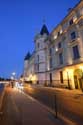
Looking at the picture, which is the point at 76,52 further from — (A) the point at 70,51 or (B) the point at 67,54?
(B) the point at 67,54

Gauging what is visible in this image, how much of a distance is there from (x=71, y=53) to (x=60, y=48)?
4780 millimetres

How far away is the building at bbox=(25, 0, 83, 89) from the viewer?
25438 millimetres

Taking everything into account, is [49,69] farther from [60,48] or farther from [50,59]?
[60,48]

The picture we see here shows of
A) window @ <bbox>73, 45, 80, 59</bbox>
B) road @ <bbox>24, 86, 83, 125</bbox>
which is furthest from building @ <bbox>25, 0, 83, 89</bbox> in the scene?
road @ <bbox>24, 86, 83, 125</bbox>

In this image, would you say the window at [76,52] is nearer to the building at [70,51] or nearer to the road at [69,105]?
the building at [70,51]

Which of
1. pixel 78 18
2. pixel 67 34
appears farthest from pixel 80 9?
pixel 67 34

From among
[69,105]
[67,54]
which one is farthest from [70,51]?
[69,105]

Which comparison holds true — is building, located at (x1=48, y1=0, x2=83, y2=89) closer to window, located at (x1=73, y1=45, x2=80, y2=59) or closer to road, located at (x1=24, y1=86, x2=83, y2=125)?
window, located at (x1=73, y1=45, x2=80, y2=59)

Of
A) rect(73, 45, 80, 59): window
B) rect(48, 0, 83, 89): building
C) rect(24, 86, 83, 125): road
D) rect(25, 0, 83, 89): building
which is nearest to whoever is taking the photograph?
rect(24, 86, 83, 125): road

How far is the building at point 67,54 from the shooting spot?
83.5 ft

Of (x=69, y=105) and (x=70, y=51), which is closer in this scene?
(x=69, y=105)

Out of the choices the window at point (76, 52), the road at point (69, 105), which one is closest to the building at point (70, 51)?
the window at point (76, 52)

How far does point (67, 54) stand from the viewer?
2895 centimetres

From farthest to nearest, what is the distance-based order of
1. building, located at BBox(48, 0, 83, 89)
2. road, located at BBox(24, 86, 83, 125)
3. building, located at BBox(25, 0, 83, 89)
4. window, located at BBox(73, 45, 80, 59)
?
window, located at BBox(73, 45, 80, 59), building, located at BBox(25, 0, 83, 89), building, located at BBox(48, 0, 83, 89), road, located at BBox(24, 86, 83, 125)
